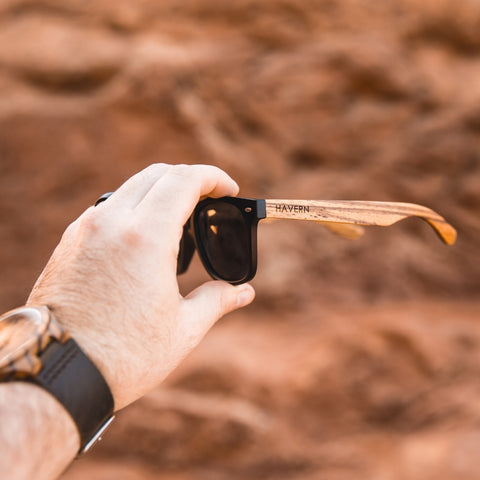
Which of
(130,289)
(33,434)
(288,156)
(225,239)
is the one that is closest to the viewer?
(33,434)

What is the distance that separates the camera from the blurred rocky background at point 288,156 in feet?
8.02

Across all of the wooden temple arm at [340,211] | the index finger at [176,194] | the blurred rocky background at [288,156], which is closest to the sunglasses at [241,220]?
the wooden temple arm at [340,211]

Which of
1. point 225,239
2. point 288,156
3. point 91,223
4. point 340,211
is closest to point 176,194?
point 91,223

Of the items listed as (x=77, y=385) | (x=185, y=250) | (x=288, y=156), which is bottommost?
(x=288, y=156)

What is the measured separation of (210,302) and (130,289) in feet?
0.67

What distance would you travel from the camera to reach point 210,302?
95cm

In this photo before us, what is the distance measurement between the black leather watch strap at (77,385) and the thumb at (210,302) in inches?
8.3

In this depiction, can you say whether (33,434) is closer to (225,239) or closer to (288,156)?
(225,239)

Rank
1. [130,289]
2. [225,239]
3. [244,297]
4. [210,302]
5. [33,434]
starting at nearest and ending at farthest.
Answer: [33,434]
[130,289]
[210,302]
[244,297]
[225,239]

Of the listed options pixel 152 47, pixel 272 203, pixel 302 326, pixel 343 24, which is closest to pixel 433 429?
pixel 302 326

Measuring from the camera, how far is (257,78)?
275 centimetres

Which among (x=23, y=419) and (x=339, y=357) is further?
(x=339, y=357)

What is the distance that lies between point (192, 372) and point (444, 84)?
7.41 ft

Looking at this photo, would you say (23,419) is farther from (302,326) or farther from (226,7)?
(226,7)
